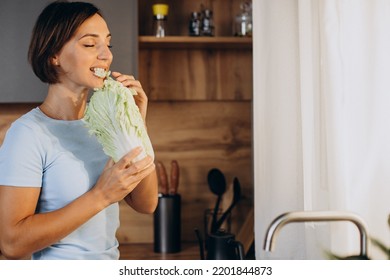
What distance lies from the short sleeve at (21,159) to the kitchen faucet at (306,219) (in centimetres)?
48

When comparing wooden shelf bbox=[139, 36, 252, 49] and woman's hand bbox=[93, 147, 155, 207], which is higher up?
wooden shelf bbox=[139, 36, 252, 49]

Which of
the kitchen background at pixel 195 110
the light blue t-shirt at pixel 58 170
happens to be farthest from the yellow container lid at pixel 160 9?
the light blue t-shirt at pixel 58 170

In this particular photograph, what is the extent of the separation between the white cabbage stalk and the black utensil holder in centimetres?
89

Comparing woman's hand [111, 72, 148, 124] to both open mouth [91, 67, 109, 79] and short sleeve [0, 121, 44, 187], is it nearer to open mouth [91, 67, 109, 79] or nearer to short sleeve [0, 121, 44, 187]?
open mouth [91, 67, 109, 79]

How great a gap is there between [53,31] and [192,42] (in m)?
0.96

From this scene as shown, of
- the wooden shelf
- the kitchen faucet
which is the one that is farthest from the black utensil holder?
the kitchen faucet

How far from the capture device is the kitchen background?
2330 mm

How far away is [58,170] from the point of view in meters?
1.23

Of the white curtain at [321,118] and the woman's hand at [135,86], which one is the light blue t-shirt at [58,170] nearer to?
the woman's hand at [135,86]

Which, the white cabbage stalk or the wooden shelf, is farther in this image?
the wooden shelf

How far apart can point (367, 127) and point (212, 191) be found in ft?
3.61

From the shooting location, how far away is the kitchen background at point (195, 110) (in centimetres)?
233

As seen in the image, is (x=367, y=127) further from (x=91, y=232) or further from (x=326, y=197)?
(x=91, y=232)

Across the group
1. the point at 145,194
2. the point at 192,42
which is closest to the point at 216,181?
the point at 192,42
